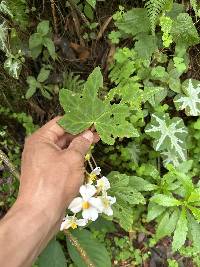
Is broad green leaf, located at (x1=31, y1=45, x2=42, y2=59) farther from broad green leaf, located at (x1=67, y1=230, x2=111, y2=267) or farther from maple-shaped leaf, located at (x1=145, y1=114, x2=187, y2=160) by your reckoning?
broad green leaf, located at (x1=67, y1=230, x2=111, y2=267)

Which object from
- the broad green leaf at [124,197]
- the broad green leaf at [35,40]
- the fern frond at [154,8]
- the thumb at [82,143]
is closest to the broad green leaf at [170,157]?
the broad green leaf at [124,197]

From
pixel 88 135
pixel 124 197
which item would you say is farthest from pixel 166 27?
pixel 124 197

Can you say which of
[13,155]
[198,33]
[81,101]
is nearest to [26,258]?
[81,101]

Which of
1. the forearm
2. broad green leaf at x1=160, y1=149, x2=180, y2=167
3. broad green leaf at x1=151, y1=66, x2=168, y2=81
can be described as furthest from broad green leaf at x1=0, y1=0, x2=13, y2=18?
broad green leaf at x1=160, y1=149, x2=180, y2=167

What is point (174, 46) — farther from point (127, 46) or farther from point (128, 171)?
point (128, 171)

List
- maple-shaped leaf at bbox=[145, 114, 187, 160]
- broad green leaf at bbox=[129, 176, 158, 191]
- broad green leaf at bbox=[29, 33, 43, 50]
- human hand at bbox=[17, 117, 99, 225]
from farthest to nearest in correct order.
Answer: maple-shaped leaf at bbox=[145, 114, 187, 160], broad green leaf at bbox=[29, 33, 43, 50], broad green leaf at bbox=[129, 176, 158, 191], human hand at bbox=[17, 117, 99, 225]

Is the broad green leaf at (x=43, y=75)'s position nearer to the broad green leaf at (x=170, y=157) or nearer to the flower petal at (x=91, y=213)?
the broad green leaf at (x=170, y=157)

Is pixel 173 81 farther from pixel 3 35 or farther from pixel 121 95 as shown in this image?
pixel 3 35
